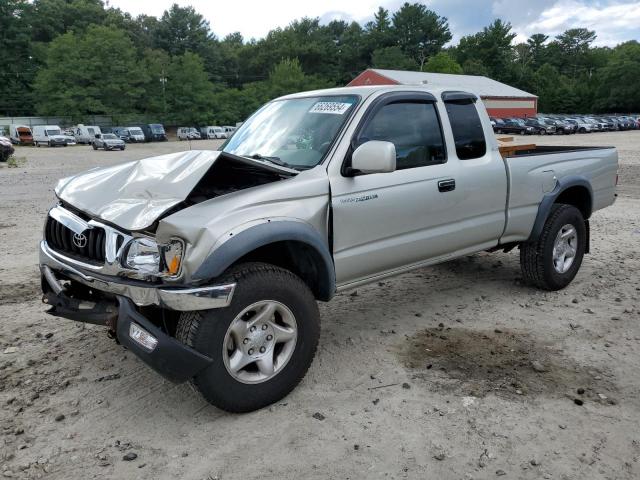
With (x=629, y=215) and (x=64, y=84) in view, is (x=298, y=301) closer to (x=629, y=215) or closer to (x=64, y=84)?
(x=629, y=215)

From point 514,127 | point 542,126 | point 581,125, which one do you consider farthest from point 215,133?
point 581,125

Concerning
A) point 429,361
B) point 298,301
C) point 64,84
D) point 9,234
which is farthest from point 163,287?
point 64,84

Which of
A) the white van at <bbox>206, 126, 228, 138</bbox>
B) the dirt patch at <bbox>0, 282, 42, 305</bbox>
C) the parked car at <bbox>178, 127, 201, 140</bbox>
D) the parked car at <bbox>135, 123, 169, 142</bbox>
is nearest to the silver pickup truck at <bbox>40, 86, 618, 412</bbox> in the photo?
the dirt patch at <bbox>0, 282, 42, 305</bbox>

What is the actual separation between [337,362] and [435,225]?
1.30m

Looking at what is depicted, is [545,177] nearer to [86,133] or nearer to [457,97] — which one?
[457,97]

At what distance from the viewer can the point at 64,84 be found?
60.6 metres

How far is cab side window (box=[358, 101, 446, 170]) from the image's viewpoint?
164 inches

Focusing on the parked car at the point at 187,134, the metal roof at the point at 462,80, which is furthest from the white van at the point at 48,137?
the metal roof at the point at 462,80

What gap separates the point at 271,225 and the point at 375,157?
81cm

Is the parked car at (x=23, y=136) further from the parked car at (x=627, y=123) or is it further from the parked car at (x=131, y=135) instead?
the parked car at (x=627, y=123)

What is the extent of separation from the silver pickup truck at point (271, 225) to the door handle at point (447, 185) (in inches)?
0.5

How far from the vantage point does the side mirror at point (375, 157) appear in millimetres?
3543

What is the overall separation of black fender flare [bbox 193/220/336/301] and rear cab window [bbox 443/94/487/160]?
1715 millimetres

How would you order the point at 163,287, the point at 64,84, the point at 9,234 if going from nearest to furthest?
the point at 163,287 → the point at 9,234 → the point at 64,84
